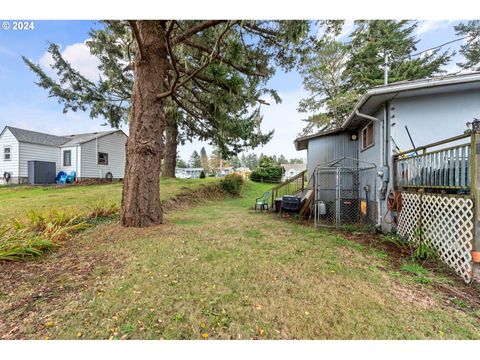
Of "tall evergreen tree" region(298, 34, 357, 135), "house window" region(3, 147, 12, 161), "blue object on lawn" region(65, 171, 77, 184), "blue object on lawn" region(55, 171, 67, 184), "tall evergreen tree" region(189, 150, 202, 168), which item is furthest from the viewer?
"tall evergreen tree" region(189, 150, 202, 168)

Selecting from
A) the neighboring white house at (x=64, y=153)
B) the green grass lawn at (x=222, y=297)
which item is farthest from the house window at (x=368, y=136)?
the neighboring white house at (x=64, y=153)

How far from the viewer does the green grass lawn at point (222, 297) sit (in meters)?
1.84

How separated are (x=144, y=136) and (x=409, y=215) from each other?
6120mm

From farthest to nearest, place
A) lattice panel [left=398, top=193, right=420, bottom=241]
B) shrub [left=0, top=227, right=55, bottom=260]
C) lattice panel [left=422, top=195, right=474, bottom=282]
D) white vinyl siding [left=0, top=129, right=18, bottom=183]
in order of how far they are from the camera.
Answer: white vinyl siding [left=0, top=129, right=18, bottom=183] < lattice panel [left=398, top=193, right=420, bottom=241] < shrub [left=0, top=227, right=55, bottom=260] < lattice panel [left=422, top=195, right=474, bottom=282]

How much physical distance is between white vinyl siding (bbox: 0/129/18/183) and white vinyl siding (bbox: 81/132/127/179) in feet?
11.7

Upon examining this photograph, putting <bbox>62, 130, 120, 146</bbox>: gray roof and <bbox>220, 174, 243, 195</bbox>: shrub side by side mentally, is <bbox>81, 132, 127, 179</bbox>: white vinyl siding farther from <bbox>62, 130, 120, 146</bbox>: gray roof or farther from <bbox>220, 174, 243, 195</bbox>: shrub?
<bbox>220, 174, 243, 195</bbox>: shrub

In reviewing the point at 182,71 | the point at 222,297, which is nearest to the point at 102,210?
the point at 182,71

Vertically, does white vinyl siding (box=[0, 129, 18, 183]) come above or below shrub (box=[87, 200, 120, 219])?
above

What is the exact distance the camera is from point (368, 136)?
651 centimetres

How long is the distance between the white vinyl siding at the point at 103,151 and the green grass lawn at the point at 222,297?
1389 cm

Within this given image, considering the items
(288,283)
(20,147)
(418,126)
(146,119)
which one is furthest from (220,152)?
(20,147)

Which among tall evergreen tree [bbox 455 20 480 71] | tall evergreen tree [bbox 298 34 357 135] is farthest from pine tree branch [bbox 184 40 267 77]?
tall evergreen tree [bbox 455 20 480 71]

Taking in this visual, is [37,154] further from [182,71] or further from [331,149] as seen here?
[331,149]

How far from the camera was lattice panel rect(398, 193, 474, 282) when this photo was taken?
114 inches
